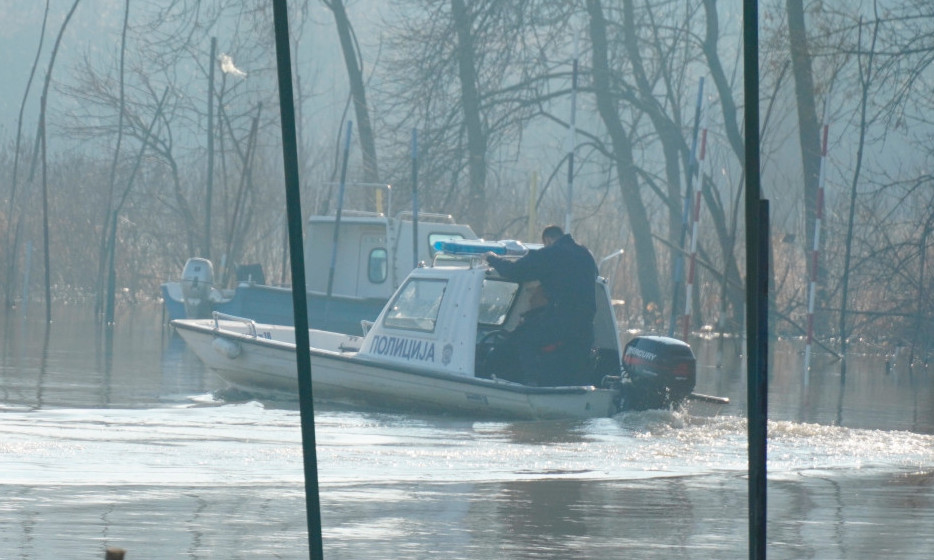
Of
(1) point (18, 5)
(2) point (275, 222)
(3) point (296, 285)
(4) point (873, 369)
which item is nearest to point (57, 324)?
(2) point (275, 222)

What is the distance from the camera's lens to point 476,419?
14.6 metres

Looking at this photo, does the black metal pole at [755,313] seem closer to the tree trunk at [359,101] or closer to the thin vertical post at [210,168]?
the thin vertical post at [210,168]

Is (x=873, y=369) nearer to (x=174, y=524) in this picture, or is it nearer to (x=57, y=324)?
(x=57, y=324)

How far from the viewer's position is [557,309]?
14484 millimetres

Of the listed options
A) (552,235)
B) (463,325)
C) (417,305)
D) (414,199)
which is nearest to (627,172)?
(414,199)

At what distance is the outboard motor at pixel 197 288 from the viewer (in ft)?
88.0

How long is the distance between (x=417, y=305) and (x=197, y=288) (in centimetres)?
1222

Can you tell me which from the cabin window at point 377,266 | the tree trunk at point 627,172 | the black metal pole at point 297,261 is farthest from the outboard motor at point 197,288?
the black metal pole at point 297,261

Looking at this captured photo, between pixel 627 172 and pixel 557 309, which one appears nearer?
pixel 557 309

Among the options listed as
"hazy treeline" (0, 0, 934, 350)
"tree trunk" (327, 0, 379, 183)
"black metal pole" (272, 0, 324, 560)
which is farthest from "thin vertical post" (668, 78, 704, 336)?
"black metal pole" (272, 0, 324, 560)

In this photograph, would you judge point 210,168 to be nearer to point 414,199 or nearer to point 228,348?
point 414,199

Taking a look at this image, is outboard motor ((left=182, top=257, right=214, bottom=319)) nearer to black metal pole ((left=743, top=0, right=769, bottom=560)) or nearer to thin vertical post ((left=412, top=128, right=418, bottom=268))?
thin vertical post ((left=412, top=128, right=418, bottom=268))

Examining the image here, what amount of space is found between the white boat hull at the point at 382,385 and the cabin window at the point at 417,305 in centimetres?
50

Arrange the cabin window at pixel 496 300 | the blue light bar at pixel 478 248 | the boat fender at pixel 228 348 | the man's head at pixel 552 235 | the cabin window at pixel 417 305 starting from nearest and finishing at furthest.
Answer: the blue light bar at pixel 478 248 < the man's head at pixel 552 235 < the cabin window at pixel 417 305 < the cabin window at pixel 496 300 < the boat fender at pixel 228 348
